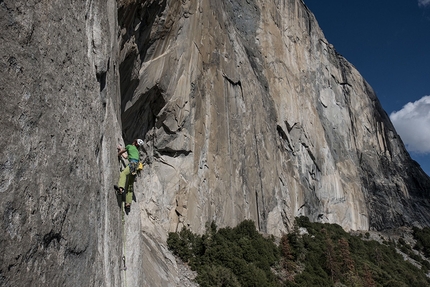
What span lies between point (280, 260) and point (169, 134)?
33.6 ft

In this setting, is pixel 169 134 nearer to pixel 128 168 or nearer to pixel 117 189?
pixel 128 168

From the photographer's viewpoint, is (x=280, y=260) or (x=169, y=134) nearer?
(x=169, y=134)

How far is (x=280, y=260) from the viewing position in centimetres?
1988

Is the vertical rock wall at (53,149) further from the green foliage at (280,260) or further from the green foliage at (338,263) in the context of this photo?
the green foliage at (338,263)

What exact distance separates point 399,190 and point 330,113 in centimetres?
1592

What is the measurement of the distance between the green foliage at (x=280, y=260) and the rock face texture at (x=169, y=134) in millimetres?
1179

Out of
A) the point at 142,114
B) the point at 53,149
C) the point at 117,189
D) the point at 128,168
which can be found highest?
the point at 142,114

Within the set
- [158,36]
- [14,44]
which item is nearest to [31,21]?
[14,44]

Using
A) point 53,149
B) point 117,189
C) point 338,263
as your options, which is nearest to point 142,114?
point 117,189

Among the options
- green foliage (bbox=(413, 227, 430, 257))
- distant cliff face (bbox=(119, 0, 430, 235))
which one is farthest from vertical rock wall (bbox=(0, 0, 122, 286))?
green foliage (bbox=(413, 227, 430, 257))

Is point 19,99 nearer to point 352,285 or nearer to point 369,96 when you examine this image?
point 352,285

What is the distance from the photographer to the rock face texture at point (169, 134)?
318cm

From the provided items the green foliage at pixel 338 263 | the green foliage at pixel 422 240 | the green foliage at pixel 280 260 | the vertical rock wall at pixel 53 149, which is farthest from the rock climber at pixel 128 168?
the green foliage at pixel 422 240

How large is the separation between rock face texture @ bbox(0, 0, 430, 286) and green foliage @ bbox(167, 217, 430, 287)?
118 centimetres
